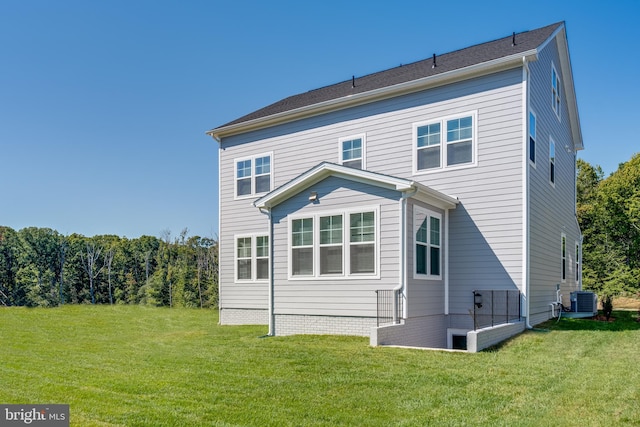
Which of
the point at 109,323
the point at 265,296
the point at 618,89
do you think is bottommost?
the point at 109,323

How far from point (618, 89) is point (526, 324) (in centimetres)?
1292

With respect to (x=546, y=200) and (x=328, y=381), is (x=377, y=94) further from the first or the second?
(x=328, y=381)

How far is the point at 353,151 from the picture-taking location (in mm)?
13711

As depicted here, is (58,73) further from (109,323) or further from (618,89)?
(618,89)

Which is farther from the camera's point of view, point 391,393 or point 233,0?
point 233,0

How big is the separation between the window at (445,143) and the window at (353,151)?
166cm

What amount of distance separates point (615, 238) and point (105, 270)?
32470 mm

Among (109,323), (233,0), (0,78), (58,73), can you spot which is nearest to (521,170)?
(233,0)

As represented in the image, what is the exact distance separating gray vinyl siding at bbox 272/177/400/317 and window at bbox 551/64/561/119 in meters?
7.20

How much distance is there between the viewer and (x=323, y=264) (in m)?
11.1

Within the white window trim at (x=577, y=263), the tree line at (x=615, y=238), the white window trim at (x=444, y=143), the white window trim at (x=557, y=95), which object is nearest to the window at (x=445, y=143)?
the white window trim at (x=444, y=143)

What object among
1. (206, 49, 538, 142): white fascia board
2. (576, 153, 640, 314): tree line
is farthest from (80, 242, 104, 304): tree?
(576, 153, 640, 314): tree line

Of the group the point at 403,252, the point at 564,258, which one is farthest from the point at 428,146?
the point at 564,258

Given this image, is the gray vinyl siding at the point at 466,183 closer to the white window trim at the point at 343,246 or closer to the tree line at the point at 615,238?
the white window trim at the point at 343,246
